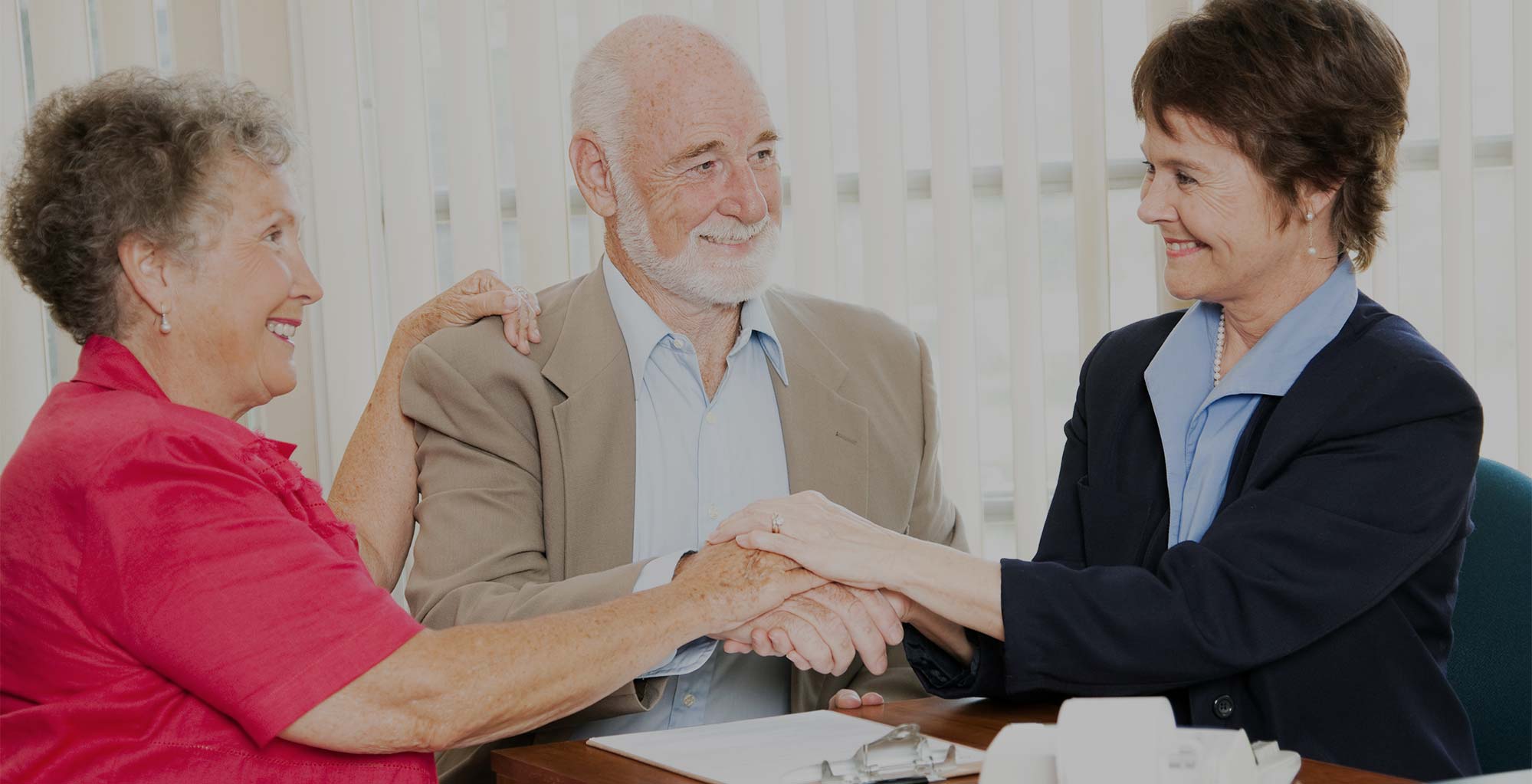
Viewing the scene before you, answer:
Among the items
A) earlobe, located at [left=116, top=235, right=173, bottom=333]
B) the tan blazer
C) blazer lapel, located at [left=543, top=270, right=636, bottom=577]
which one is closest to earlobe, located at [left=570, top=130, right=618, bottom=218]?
the tan blazer

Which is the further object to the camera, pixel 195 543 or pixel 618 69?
pixel 618 69

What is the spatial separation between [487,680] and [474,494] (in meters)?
0.61

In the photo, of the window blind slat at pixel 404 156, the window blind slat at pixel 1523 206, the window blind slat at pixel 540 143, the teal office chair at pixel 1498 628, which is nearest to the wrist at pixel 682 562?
the teal office chair at pixel 1498 628

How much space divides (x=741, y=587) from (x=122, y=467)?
753mm

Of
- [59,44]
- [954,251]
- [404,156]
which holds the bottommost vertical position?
[954,251]

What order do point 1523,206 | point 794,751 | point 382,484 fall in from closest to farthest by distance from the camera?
point 794,751, point 382,484, point 1523,206

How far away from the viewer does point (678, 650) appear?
5.77 ft

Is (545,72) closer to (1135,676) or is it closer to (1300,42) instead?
(1300,42)

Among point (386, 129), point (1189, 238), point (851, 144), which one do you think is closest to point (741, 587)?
point (1189, 238)

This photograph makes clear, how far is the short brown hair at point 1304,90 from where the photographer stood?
5.50ft

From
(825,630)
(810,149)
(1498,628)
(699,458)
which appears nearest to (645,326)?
(699,458)

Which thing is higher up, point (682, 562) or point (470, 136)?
point (470, 136)

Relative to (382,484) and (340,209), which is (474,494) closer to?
(382,484)

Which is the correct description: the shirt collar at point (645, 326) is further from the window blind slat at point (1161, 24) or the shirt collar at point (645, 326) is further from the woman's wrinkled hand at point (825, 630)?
the window blind slat at point (1161, 24)
